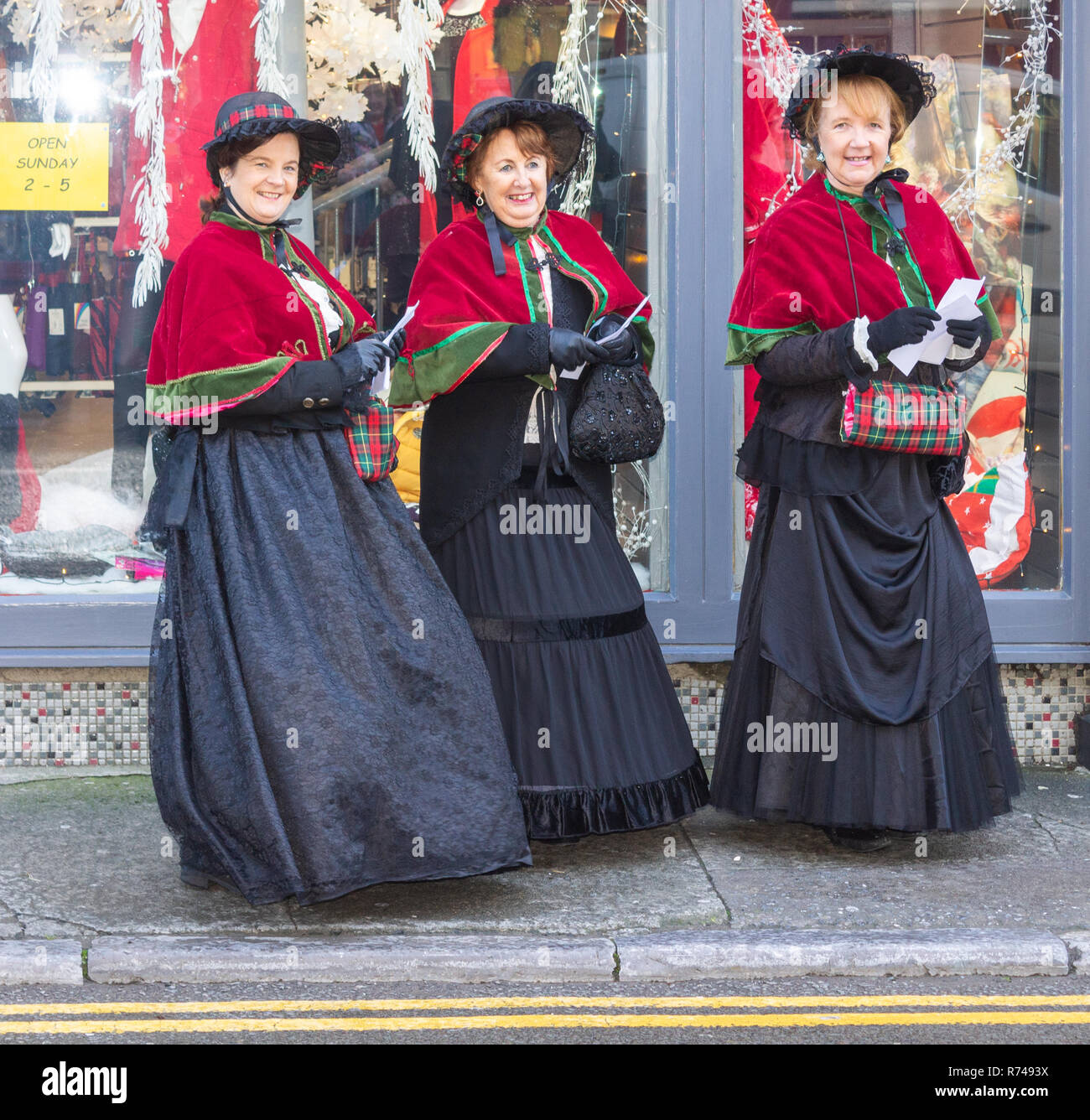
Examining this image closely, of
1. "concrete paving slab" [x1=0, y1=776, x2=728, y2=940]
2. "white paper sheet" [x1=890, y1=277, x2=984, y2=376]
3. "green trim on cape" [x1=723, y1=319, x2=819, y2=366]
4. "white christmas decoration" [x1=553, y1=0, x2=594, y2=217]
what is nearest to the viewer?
"concrete paving slab" [x1=0, y1=776, x2=728, y2=940]

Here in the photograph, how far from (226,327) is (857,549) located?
199 centimetres

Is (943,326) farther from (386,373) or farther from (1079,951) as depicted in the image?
(1079,951)

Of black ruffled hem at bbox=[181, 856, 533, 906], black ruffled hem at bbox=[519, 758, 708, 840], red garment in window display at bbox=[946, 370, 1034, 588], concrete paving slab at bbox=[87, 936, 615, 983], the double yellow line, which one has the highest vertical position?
red garment in window display at bbox=[946, 370, 1034, 588]

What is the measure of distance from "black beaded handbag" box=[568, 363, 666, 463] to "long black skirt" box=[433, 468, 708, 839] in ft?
0.61

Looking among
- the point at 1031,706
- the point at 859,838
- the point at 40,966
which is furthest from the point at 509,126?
the point at 1031,706

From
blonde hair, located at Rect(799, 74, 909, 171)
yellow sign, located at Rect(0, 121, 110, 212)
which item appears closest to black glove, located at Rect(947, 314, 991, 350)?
blonde hair, located at Rect(799, 74, 909, 171)

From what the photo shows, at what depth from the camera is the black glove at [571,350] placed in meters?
4.53

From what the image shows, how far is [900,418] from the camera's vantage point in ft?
15.3

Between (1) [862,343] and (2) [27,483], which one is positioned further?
(2) [27,483]

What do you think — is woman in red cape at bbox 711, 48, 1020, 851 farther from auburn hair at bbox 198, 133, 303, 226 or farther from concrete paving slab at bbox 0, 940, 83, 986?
concrete paving slab at bbox 0, 940, 83, 986

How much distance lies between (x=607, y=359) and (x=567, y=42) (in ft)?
7.47

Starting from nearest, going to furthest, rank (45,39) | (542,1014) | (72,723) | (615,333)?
(542,1014)
(615,333)
(72,723)
(45,39)

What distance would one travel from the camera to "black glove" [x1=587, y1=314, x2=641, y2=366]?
181 inches

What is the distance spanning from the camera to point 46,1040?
3527 millimetres
